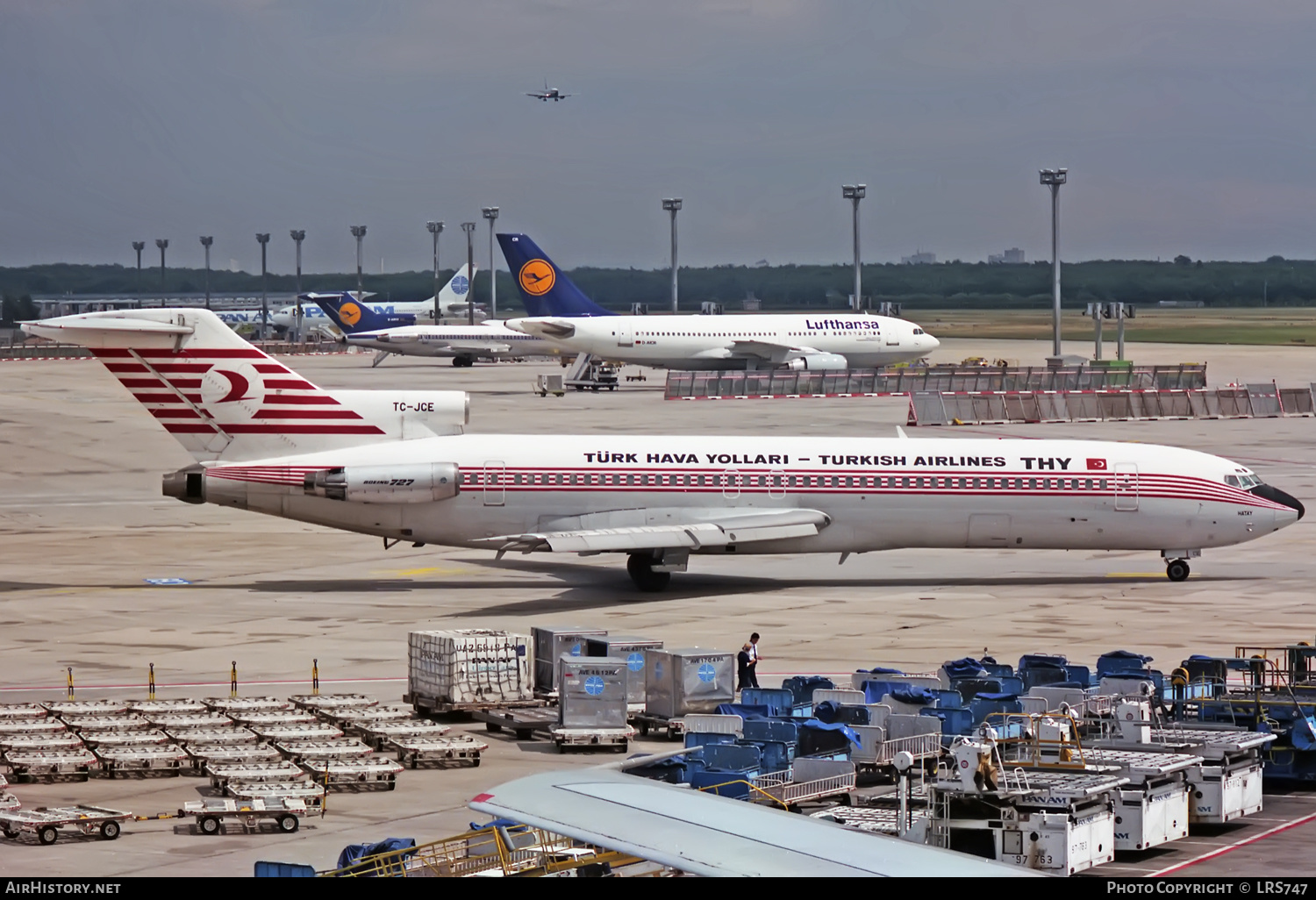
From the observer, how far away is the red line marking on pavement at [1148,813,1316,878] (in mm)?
19984

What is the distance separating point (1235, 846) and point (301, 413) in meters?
26.9

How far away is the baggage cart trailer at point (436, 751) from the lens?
83.5ft

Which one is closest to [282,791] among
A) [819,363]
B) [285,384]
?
[285,384]

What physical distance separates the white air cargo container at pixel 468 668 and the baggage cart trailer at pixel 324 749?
3.31 m

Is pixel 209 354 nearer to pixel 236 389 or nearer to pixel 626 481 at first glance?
pixel 236 389

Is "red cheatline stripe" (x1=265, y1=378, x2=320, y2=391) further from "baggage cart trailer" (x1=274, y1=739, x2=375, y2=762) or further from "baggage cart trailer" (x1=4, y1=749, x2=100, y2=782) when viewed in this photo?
"baggage cart trailer" (x1=4, y1=749, x2=100, y2=782)

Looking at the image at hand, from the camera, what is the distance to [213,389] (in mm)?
42656

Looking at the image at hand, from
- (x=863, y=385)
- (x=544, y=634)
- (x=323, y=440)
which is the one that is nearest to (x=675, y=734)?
(x=544, y=634)

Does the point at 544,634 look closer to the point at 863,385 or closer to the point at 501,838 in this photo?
the point at 501,838

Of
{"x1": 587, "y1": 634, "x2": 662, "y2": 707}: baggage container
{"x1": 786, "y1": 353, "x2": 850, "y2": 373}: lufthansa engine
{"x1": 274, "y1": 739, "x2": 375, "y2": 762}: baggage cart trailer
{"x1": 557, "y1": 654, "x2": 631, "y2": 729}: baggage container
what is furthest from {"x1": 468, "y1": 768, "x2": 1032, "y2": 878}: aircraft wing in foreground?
{"x1": 786, "y1": 353, "x2": 850, "y2": 373}: lufthansa engine

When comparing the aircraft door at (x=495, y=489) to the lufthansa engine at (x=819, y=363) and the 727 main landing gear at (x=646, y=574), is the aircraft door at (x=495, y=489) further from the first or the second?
the lufthansa engine at (x=819, y=363)

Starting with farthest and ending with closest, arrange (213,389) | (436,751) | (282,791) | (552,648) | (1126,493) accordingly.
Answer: (1126,493)
(213,389)
(552,648)
(436,751)
(282,791)

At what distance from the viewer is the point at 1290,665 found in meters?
28.3

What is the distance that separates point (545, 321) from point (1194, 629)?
7358 cm
